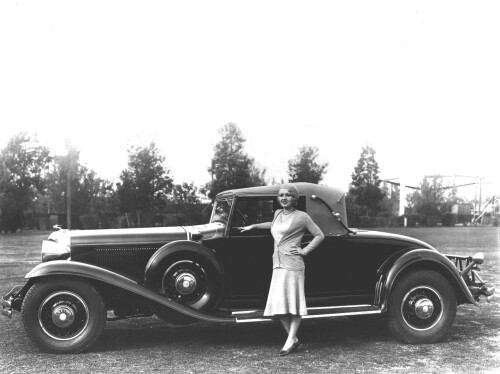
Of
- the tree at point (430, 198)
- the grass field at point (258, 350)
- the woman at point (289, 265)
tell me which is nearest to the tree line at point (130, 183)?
the tree at point (430, 198)

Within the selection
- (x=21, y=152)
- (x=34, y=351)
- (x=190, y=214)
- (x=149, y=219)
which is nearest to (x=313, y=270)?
(x=34, y=351)

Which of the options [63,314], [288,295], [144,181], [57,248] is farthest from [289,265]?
[144,181]

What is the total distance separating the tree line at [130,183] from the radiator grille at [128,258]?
19784mm

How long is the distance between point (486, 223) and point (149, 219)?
41.0 metres

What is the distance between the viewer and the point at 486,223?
5678cm

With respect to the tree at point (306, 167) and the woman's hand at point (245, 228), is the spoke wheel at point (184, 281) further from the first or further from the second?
the tree at point (306, 167)

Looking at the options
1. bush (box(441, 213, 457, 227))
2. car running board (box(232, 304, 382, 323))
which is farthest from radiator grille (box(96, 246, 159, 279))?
bush (box(441, 213, 457, 227))

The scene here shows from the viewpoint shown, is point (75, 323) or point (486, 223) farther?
point (486, 223)

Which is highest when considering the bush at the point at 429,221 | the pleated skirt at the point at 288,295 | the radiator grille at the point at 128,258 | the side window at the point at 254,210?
the side window at the point at 254,210

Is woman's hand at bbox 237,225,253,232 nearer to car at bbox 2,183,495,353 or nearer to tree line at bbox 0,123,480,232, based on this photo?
car at bbox 2,183,495,353

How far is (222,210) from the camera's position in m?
Answer: 6.31

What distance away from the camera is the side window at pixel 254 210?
589 centimetres

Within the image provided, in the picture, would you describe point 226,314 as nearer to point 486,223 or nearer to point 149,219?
point 149,219

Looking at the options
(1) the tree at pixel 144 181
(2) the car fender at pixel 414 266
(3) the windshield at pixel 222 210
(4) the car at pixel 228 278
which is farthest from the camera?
(1) the tree at pixel 144 181
